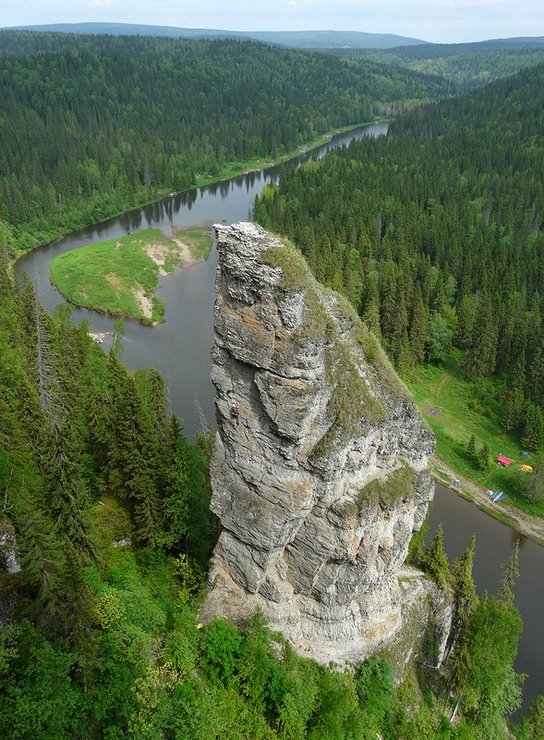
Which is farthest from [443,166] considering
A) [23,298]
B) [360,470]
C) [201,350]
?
[360,470]

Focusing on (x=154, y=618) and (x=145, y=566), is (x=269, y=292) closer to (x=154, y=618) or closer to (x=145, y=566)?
(x=154, y=618)

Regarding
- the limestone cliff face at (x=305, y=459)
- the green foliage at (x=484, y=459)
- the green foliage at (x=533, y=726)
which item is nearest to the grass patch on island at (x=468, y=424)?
the green foliage at (x=484, y=459)

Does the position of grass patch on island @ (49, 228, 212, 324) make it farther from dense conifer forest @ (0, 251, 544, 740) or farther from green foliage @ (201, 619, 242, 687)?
green foliage @ (201, 619, 242, 687)

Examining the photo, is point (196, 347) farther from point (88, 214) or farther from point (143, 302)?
point (88, 214)

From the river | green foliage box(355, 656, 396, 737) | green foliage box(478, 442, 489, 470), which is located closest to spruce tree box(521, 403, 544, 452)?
green foliage box(478, 442, 489, 470)

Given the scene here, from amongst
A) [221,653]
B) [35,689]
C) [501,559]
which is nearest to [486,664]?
[221,653]
